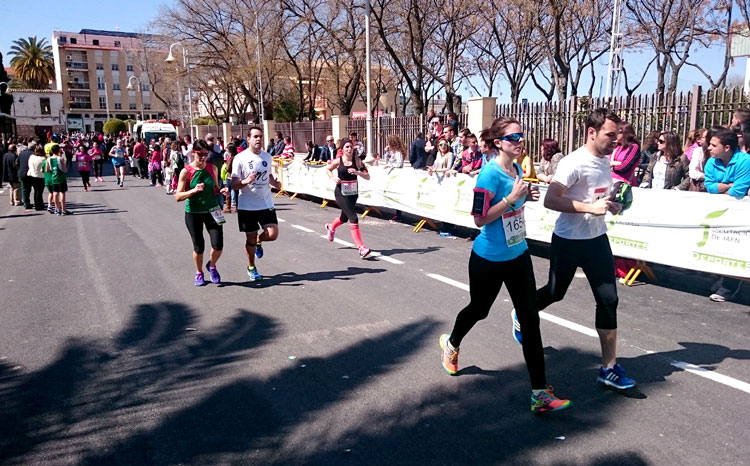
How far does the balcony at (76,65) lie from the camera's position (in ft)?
333

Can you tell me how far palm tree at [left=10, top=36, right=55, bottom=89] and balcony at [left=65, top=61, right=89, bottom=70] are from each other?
59.6 ft

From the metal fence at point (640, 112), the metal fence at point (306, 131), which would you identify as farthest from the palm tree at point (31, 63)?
the metal fence at point (640, 112)

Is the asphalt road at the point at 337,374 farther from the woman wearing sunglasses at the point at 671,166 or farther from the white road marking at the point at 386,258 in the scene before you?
the woman wearing sunglasses at the point at 671,166

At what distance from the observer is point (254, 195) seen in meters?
7.33

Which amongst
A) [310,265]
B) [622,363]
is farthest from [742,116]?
[310,265]

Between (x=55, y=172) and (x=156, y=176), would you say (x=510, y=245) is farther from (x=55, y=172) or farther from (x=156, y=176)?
(x=156, y=176)

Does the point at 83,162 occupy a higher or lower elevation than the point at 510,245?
higher

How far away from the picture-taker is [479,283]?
3982 millimetres

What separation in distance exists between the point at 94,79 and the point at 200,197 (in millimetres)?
110599

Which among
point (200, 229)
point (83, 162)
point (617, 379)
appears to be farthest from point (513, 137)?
point (83, 162)

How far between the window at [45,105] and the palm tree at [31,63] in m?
13.6

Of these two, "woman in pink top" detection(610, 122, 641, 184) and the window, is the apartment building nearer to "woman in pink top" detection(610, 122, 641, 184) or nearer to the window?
the window

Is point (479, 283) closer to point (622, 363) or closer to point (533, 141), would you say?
Result: point (622, 363)

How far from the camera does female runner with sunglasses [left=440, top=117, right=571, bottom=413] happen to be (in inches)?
149
